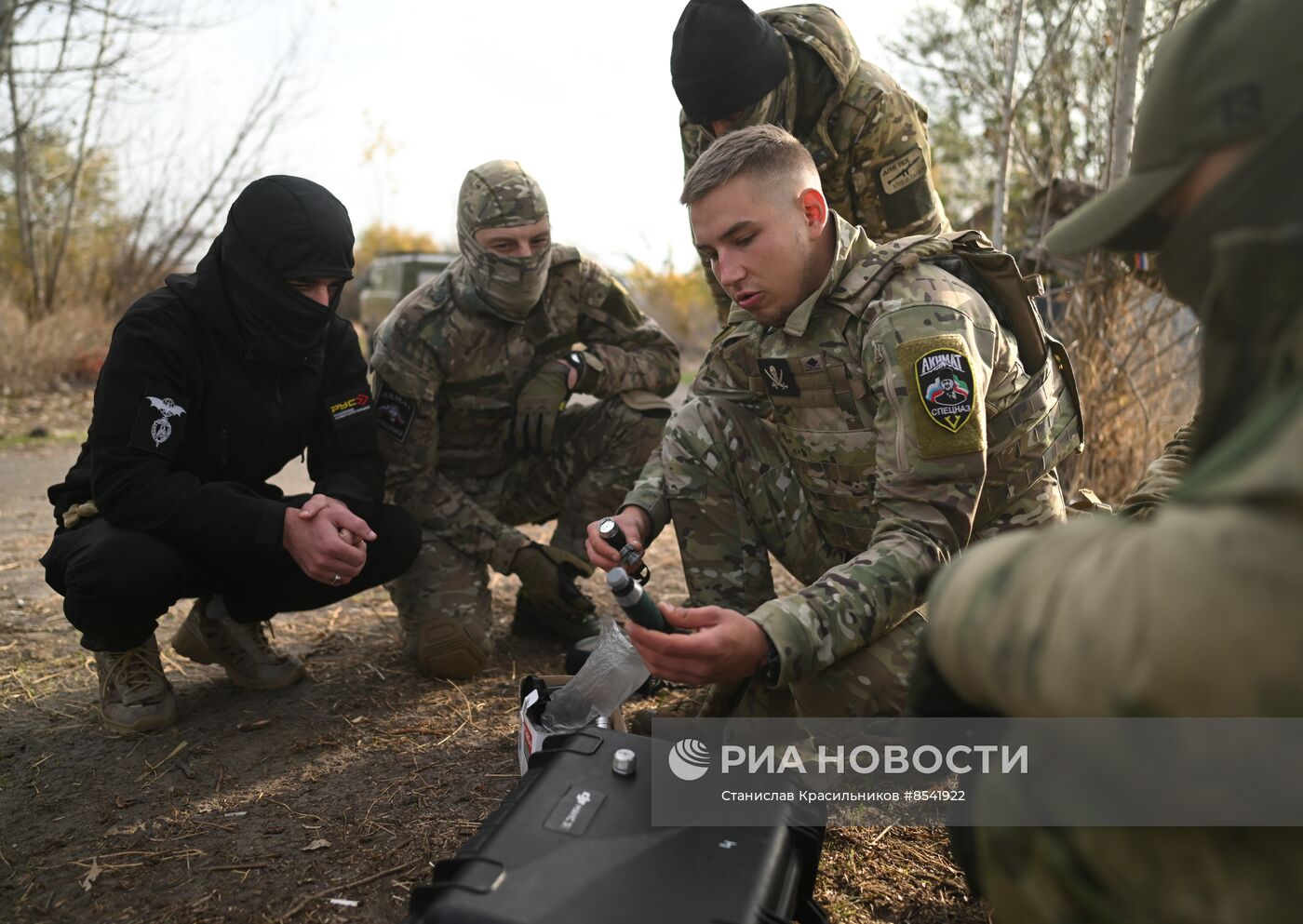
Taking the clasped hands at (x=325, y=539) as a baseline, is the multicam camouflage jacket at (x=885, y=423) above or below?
above

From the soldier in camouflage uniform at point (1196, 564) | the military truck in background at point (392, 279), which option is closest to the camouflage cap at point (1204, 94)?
the soldier in camouflage uniform at point (1196, 564)

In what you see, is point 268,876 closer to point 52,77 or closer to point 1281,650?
point 1281,650

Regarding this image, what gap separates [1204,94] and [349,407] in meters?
2.56

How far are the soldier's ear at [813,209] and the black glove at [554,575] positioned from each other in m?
1.51

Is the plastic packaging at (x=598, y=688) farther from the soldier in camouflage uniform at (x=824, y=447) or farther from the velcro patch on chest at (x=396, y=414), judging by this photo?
the velcro patch on chest at (x=396, y=414)

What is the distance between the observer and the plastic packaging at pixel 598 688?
2.28 meters

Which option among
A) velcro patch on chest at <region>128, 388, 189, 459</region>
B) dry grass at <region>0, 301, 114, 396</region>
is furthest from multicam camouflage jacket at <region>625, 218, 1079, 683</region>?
dry grass at <region>0, 301, 114, 396</region>

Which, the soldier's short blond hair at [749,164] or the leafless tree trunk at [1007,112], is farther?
the leafless tree trunk at [1007,112]

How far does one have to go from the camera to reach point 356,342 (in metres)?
3.24

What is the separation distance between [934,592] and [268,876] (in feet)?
5.32

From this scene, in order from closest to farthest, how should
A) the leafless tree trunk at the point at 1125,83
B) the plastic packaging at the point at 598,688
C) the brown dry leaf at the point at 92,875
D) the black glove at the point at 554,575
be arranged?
the brown dry leaf at the point at 92,875
the plastic packaging at the point at 598,688
the black glove at the point at 554,575
the leafless tree trunk at the point at 1125,83

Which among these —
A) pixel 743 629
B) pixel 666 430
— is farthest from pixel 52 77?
pixel 743 629

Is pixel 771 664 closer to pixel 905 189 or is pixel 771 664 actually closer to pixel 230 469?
pixel 230 469

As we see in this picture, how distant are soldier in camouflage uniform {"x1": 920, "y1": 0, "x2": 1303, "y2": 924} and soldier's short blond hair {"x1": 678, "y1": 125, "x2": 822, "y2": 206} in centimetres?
117
